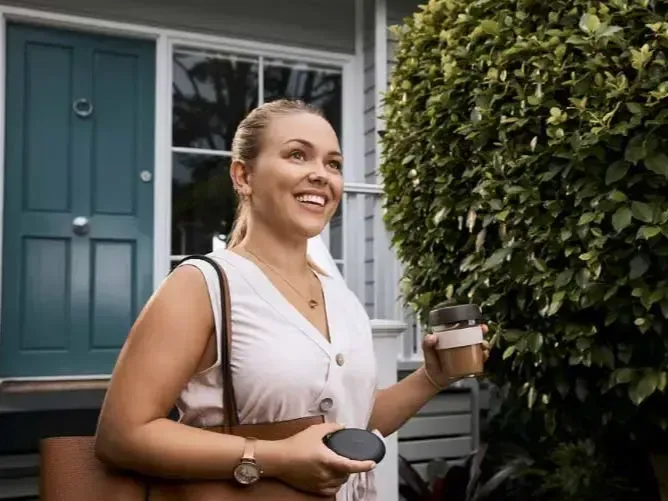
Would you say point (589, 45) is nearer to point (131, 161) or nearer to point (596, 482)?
point (596, 482)

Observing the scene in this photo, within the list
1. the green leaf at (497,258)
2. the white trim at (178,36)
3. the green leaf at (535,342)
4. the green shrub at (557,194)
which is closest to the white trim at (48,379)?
the green shrub at (557,194)

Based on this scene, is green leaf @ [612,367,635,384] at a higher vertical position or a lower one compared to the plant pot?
higher

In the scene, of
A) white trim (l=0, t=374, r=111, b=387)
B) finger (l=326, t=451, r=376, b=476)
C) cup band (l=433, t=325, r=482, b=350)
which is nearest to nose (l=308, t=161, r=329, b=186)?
cup band (l=433, t=325, r=482, b=350)

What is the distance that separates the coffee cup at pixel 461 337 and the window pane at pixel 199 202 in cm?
332

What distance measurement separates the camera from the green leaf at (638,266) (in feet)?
7.52

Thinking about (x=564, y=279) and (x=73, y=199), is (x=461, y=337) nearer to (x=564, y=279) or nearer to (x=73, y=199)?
(x=564, y=279)

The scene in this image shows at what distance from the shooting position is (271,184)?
1325 mm

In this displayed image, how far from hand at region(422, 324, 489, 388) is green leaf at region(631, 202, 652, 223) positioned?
102cm

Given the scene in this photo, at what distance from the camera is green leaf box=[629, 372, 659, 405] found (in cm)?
233

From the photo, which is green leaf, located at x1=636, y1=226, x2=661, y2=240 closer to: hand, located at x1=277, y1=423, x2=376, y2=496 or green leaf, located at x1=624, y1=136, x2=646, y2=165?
green leaf, located at x1=624, y1=136, x2=646, y2=165

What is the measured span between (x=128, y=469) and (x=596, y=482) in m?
3.08

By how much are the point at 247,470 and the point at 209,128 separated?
396 centimetres

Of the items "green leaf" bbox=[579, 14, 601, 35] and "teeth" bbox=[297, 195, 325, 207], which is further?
"green leaf" bbox=[579, 14, 601, 35]

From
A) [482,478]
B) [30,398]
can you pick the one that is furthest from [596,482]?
[30,398]
